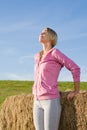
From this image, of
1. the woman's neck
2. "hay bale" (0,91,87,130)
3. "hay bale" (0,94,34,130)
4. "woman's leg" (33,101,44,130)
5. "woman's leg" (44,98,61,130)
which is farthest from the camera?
"hay bale" (0,94,34,130)

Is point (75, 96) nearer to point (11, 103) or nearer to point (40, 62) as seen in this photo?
point (40, 62)

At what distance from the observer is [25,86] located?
79.9ft

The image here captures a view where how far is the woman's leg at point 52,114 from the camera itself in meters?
6.89

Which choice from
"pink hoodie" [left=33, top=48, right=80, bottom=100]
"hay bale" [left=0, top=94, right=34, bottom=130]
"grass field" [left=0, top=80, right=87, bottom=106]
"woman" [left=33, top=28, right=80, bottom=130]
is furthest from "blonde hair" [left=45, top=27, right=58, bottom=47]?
"grass field" [left=0, top=80, right=87, bottom=106]

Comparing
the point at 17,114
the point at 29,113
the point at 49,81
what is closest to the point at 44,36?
the point at 49,81

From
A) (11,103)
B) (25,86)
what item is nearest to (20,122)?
(11,103)

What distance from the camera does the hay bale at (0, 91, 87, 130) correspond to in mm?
7520

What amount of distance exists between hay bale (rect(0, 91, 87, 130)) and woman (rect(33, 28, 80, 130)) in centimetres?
48

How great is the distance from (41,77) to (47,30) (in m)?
0.69

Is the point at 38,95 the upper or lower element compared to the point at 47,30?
lower

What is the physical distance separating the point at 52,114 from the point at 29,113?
1.22 meters

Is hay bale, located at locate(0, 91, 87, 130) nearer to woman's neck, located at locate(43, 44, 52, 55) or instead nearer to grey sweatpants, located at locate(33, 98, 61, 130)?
grey sweatpants, located at locate(33, 98, 61, 130)

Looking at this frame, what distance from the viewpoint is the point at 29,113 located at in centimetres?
810

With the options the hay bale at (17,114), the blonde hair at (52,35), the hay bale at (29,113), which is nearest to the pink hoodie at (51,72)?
the blonde hair at (52,35)
